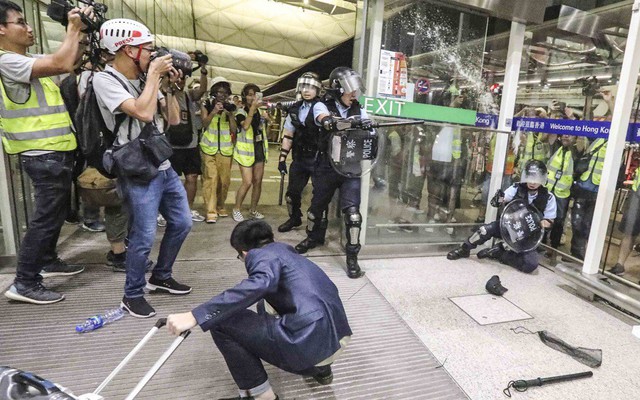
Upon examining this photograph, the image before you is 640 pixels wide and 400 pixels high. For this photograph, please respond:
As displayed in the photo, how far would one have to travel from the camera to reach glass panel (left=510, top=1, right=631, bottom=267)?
11.4ft

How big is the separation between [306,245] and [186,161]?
1437mm

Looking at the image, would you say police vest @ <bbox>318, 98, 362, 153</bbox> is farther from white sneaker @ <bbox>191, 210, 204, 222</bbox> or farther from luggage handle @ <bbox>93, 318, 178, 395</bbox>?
luggage handle @ <bbox>93, 318, 178, 395</bbox>

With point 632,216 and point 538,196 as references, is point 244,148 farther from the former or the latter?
point 632,216

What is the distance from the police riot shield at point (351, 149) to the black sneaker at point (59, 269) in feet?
6.42

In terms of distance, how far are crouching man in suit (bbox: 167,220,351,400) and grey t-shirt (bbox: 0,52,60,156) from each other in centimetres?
140

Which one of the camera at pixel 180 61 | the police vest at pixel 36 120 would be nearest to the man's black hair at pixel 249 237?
the camera at pixel 180 61

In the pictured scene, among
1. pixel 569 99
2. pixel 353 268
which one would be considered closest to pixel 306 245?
pixel 353 268

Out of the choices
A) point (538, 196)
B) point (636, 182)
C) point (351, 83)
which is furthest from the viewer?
point (538, 196)

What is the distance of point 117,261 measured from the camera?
2670mm

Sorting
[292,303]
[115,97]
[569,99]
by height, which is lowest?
[292,303]

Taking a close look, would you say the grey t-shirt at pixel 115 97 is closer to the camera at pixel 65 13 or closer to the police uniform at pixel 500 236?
the camera at pixel 65 13

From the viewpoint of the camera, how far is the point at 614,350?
2.14m

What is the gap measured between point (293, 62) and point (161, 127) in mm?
15878

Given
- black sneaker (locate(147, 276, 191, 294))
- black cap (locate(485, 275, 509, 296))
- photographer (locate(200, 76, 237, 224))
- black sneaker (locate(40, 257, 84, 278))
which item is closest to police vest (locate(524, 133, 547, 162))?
black cap (locate(485, 275, 509, 296))
